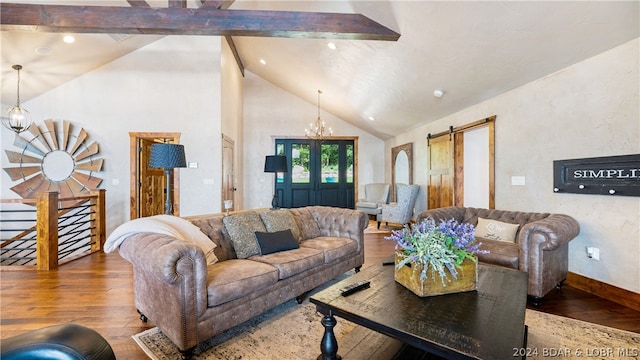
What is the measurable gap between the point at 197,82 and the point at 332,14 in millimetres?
3188

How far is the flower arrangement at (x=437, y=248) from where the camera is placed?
1.67 metres

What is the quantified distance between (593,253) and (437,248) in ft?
7.47

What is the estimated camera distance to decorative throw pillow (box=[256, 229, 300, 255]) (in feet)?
8.77

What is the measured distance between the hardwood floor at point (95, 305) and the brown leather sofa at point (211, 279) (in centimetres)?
24

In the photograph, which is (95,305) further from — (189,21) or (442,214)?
(442,214)

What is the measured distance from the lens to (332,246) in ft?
9.78

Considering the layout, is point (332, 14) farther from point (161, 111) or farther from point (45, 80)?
point (45, 80)

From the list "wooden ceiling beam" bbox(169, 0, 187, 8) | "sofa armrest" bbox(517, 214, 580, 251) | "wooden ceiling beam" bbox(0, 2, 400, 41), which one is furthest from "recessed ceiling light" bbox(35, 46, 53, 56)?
"sofa armrest" bbox(517, 214, 580, 251)

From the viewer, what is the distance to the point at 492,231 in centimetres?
327

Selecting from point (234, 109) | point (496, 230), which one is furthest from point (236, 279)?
point (234, 109)

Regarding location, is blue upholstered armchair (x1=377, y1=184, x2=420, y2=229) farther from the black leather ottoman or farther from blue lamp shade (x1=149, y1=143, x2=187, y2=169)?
the black leather ottoman

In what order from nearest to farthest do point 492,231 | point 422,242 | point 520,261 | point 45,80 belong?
point 422,242
point 520,261
point 492,231
point 45,80

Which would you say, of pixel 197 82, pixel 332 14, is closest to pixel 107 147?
pixel 197 82

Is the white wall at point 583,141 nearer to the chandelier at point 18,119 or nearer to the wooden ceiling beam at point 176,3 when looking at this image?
the wooden ceiling beam at point 176,3
